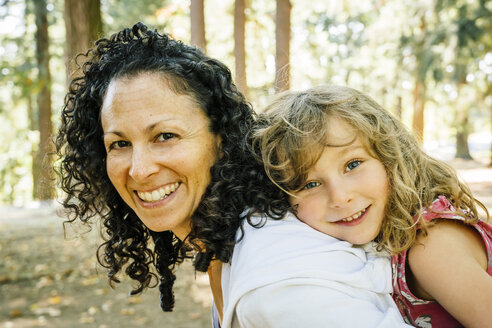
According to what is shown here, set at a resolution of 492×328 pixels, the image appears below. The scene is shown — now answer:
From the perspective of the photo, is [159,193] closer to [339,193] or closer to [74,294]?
[339,193]

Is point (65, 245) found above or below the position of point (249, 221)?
below

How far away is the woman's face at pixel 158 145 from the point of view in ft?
5.90

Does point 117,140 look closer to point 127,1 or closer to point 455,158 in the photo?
point 127,1

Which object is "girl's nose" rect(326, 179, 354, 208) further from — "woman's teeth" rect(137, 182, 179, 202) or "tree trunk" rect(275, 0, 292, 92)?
"tree trunk" rect(275, 0, 292, 92)

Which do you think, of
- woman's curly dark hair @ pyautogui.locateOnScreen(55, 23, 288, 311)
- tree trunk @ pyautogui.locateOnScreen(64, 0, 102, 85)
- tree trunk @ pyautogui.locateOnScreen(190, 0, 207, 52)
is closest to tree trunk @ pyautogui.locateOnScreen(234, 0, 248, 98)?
tree trunk @ pyautogui.locateOnScreen(190, 0, 207, 52)

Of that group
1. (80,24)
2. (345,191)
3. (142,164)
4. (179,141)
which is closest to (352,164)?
(345,191)

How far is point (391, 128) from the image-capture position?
2000mm

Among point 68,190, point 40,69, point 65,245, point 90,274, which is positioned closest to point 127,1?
point 40,69

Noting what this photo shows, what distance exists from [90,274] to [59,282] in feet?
1.56

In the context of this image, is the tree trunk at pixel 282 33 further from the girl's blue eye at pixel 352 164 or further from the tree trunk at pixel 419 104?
the tree trunk at pixel 419 104

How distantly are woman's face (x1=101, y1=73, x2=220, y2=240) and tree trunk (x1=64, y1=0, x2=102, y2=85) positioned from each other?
174 inches

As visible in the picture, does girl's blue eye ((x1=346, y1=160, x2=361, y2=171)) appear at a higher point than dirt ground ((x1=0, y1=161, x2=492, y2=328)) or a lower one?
higher

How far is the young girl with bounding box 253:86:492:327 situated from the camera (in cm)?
156

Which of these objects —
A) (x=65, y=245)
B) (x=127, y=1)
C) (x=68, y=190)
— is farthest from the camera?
(x=127, y=1)
